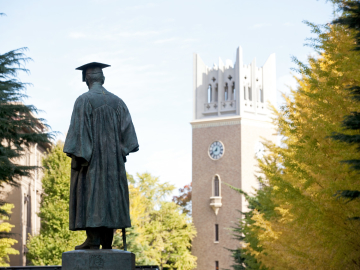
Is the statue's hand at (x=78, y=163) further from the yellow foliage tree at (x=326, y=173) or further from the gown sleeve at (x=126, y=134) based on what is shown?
the yellow foliage tree at (x=326, y=173)

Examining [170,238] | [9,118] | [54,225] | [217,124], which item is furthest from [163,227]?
[9,118]

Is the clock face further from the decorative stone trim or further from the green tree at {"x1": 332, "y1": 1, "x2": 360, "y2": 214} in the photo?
the green tree at {"x1": 332, "y1": 1, "x2": 360, "y2": 214}

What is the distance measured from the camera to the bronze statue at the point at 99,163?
315 inches

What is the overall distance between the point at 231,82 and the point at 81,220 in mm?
52207

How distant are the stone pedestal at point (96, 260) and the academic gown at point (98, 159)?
1.05ft

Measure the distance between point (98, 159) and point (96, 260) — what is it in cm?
118

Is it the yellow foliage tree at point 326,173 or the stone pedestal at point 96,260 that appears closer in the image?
the stone pedestal at point 96,260

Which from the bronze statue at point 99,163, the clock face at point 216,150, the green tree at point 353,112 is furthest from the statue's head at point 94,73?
the clock face at point 216,150

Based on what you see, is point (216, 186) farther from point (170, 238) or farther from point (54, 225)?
point (54, 225)

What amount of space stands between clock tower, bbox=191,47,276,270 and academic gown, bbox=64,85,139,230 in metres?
47.6

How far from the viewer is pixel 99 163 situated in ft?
26.7

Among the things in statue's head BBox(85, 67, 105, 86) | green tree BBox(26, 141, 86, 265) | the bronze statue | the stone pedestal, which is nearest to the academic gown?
the bronze statue

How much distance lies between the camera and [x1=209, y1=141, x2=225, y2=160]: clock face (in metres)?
58.2

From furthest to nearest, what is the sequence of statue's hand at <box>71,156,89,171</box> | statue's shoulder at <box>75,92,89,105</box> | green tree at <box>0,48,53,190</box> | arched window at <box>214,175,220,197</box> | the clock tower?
arched window at <box>214,175,220,197</box>, the clock tower, green tree at <box>0,48,53,190</box>, statue's shoulder at <box>75,92,89,105</box>, statue's hand at <box>71,156,89,171</box>
